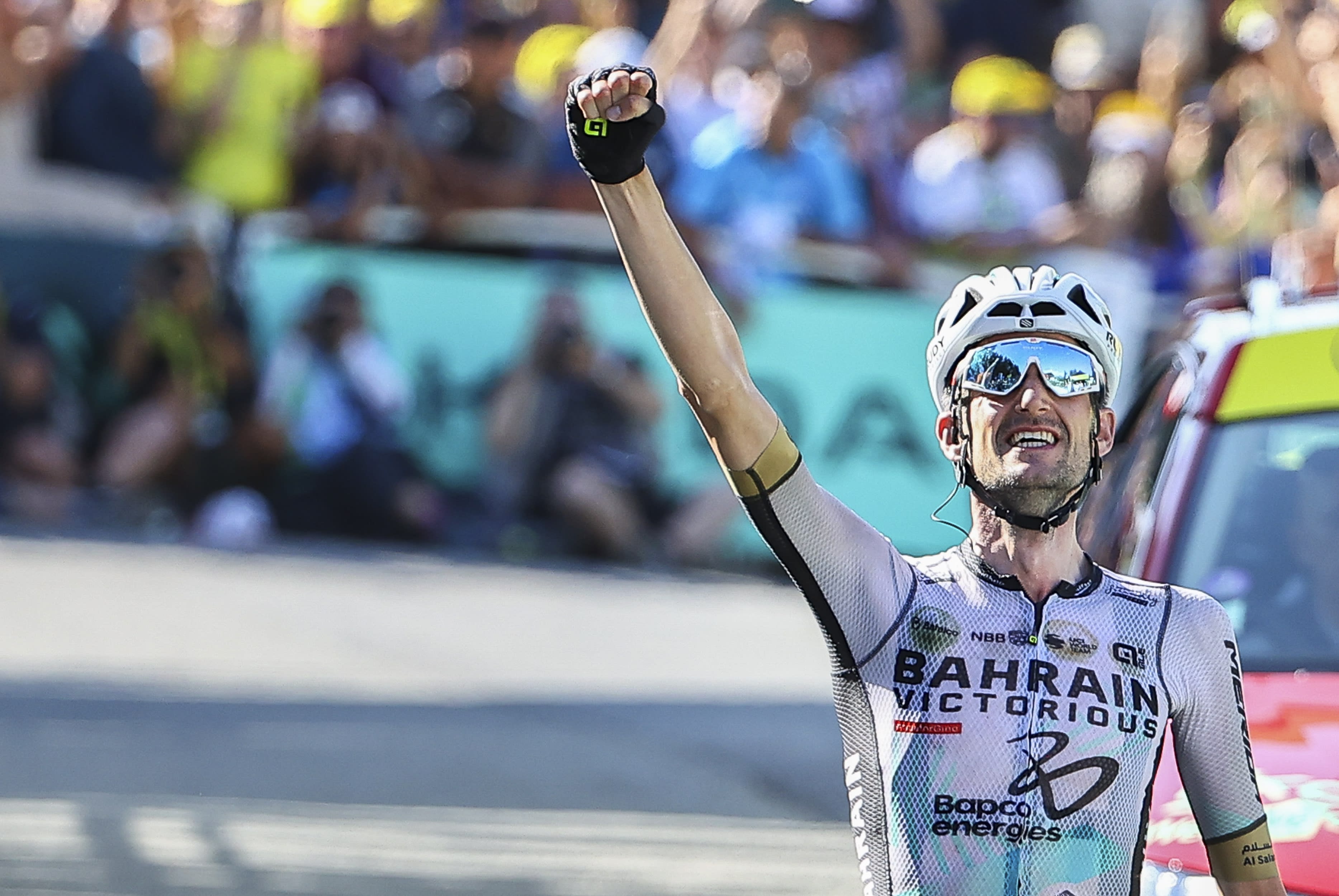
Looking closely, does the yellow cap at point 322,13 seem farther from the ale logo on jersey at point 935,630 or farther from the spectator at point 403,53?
the ale logo on jersey at point 935,630

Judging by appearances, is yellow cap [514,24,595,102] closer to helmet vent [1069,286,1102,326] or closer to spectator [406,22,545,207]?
spectator [406,22,545,207]

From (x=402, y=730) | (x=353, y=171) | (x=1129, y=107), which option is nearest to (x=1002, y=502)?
(x=402, y=730)

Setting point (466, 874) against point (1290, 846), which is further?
point (466, 874)

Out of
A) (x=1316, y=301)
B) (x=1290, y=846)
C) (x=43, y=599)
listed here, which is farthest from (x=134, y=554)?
(x=1290, y=846)

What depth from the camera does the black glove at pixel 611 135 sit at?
125 inches

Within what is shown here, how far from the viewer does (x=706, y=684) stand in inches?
398

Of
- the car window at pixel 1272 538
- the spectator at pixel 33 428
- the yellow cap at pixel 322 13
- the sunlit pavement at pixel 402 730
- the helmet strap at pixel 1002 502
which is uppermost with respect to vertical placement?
the yellow cap at pixel 322 13

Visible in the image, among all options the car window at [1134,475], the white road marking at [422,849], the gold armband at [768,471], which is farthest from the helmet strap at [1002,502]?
the white road marking at [422,849]

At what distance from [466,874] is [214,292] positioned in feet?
22.5

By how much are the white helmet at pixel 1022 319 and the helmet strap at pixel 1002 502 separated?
0.06 metres

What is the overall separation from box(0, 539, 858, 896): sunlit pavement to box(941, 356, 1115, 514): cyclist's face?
12.4 ft

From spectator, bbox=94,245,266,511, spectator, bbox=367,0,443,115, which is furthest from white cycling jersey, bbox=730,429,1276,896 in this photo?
spectator, bbox=367,0,443,115

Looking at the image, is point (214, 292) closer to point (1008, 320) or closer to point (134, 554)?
→ point (134, 554)

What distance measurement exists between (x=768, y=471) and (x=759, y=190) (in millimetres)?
9971
